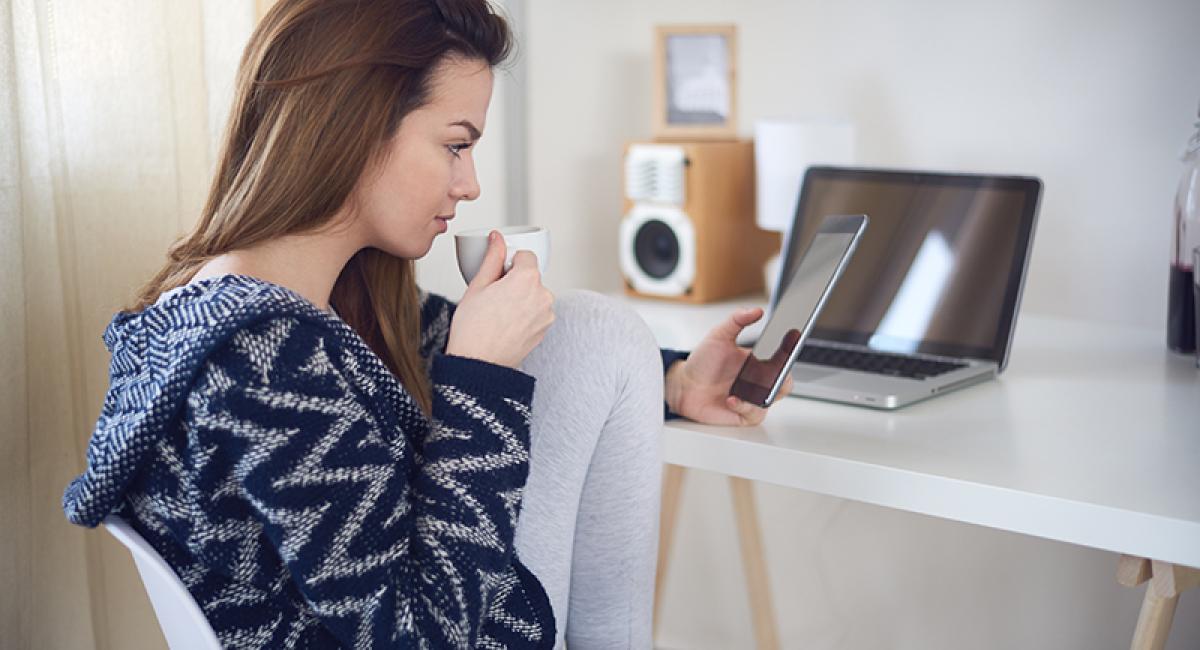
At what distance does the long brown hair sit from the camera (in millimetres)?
843

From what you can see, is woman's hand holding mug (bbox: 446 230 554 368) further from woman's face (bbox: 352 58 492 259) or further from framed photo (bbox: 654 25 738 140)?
framed photo (bbox: 654 25 738 140)

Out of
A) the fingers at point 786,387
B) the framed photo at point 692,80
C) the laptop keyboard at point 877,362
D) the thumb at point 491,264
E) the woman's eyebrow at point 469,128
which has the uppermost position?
the framed photo at point 692,80

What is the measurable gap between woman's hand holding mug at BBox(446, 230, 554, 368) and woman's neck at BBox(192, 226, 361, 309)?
128 millimetres

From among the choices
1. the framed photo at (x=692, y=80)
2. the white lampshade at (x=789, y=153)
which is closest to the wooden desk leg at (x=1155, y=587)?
the white lampshade at (x=789, y=153)

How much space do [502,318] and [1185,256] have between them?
92 centimetres

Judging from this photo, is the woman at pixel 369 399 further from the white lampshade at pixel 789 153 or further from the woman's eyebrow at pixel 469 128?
the white lampshade at pixel 789 153

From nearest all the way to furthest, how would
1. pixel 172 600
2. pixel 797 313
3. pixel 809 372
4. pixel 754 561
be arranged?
pixel 172 600
pixel 797 313
pixel 809 372
pixel 754 561

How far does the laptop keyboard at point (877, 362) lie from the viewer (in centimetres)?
124

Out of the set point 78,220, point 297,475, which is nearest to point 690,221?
point 78,220

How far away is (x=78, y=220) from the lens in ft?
3.59

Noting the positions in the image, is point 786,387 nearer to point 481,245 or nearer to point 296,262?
point 481,245

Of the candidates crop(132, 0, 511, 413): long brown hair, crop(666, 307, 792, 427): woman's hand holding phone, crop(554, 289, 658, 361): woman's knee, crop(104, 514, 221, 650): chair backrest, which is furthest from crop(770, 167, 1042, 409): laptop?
crop(104, 514, 221, 650): chair backrest

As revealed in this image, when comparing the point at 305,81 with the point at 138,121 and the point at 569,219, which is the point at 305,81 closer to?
the point at 138,121

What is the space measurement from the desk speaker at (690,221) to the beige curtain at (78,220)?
2.33 ft
